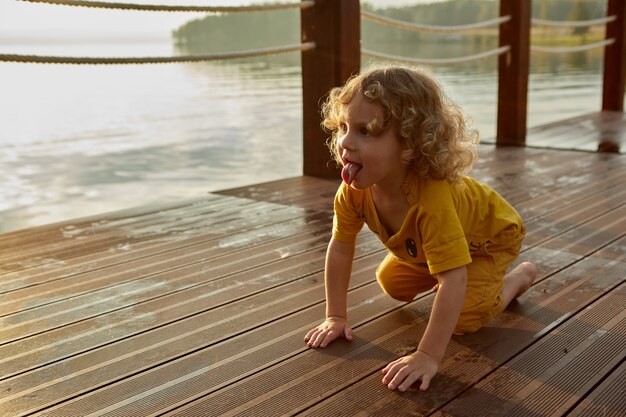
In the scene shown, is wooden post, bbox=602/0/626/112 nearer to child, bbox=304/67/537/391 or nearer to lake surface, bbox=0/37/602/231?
lake surface, bbox=0/37/602/231

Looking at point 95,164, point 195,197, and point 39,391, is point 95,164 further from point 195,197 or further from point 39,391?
point 39,391

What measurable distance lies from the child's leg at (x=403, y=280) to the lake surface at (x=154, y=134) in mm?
1499

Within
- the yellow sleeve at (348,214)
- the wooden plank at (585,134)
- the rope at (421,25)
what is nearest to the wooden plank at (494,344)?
the yellow sleeve at (348,214)

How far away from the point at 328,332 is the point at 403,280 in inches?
10.9

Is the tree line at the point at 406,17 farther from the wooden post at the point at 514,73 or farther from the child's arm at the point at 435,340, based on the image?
the child's arm at the point at 435,340

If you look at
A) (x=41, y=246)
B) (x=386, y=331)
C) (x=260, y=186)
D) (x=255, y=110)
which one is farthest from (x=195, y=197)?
(x=255, y=110)

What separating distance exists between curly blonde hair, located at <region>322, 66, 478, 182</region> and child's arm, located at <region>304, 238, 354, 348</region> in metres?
0.28

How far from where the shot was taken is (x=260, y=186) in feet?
10.6

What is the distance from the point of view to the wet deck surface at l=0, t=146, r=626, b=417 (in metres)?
1.26

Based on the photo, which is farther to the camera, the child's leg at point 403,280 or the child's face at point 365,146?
the child's leg at point 403,280

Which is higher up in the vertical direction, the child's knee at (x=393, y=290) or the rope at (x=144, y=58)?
the rope at (x=144, y=58)

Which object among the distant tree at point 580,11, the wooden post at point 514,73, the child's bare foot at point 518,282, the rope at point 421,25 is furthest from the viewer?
the distant tree at point 580,11

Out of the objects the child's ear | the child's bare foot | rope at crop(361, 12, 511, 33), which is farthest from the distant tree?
the child's ear

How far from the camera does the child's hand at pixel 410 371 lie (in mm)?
1285
